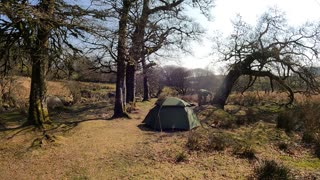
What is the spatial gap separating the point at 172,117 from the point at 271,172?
571cm

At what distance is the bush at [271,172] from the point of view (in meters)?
6.91

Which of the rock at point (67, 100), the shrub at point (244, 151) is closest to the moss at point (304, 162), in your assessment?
the shrub at point (244, 151)

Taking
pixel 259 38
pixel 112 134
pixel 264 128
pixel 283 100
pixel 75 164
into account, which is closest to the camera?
pixel 75 164

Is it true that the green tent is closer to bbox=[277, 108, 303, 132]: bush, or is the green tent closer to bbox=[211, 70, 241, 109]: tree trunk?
bbox=[277, 108, 303, 132]: bush

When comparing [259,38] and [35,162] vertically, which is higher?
[259,38]

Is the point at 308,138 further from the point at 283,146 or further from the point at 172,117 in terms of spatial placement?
the point at 172,117

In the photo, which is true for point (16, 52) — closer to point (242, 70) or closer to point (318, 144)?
point (318, 144)

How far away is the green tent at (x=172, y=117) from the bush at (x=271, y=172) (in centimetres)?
497

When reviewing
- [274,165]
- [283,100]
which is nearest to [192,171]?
[274,165]

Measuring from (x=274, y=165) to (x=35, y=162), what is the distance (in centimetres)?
605

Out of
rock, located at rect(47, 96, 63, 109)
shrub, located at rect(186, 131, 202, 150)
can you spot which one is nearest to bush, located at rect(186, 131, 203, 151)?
shrub, located at rect(186, 131, 202, 150)

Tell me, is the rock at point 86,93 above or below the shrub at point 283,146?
above

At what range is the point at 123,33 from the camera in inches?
422

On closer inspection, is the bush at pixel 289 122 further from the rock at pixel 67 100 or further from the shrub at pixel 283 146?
the rock at pixel 67 100
